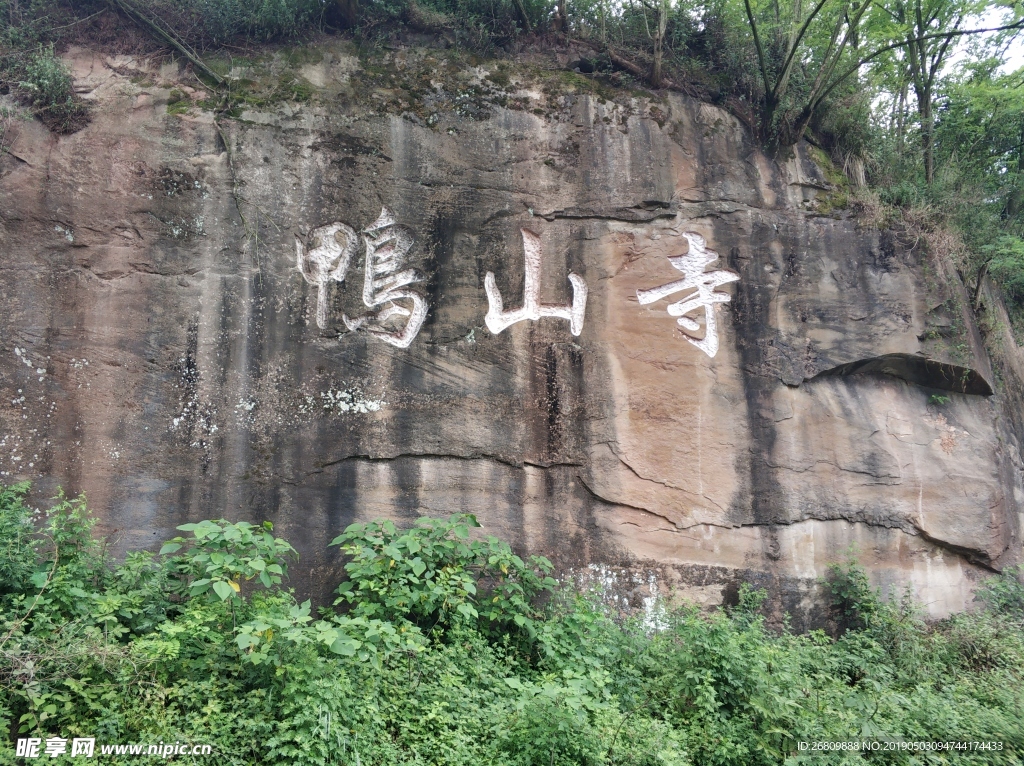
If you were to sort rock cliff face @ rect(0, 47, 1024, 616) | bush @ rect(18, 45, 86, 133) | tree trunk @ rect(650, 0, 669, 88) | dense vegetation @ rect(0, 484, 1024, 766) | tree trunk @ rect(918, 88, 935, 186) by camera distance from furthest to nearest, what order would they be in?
1. tree trunk @ rect(918, 88, 935, 186)
2. tree trunk @ rect(650, 0, 669, 88)
3. bush @ rect(18, 45, 86, 133)
4. rock cliff face @ rect(0, 47, 1024, 616)
5. dense vegetation @ rect(0, 484, 1024, 766)

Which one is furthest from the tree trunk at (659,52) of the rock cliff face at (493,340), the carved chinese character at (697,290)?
the carved chinese character at (697,290)

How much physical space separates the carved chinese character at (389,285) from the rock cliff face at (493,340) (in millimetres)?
20

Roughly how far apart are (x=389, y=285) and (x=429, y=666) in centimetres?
254

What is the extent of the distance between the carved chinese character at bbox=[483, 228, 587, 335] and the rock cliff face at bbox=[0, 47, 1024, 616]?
21 millimetres

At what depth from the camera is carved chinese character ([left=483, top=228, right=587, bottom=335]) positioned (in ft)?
16.5

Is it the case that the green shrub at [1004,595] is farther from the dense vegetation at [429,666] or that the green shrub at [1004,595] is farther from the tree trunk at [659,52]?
the tree trunk at [659,52]

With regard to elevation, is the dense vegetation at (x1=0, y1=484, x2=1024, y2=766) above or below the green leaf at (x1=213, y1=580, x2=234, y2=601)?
below

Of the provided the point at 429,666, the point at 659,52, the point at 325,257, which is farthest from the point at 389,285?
the point at 659,52

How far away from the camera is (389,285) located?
4.95 meters

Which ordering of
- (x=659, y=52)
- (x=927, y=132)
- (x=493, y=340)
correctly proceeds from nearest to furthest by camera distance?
(x=493, y=340) < (x=659, y=52) < (x=927, y=132)

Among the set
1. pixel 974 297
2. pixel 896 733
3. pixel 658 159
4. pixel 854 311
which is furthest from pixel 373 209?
pixel 974 297

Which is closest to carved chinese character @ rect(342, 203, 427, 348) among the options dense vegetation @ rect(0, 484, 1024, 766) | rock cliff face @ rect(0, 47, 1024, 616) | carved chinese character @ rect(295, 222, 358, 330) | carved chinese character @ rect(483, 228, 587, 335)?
rock cliff face @ rect(0, 47, 1024, 616)

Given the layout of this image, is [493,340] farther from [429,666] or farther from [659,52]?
[659,52]

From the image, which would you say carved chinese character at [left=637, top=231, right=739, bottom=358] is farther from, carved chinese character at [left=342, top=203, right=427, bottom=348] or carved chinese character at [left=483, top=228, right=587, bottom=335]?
carved chinese character at [left=342, top=203, right=427, bottom=348]
